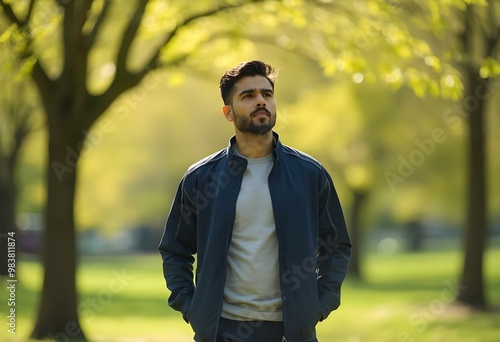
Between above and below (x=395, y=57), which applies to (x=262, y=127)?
below

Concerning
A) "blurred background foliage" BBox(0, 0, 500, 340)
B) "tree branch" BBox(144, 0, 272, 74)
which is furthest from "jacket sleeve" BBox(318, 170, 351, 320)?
"tree branch" BBox(144, 0, 272, 74)

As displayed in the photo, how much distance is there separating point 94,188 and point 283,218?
33308 mm

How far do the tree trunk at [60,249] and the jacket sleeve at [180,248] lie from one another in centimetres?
810

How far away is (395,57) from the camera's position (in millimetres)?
12492

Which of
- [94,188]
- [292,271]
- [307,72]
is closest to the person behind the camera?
[292,271]

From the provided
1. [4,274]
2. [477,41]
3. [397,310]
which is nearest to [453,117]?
[477,41]

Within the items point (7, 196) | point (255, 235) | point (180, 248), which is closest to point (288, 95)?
point (7, 196)

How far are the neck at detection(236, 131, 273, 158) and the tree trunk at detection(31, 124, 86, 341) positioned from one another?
8.28m

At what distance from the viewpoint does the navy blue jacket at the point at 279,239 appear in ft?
14.9

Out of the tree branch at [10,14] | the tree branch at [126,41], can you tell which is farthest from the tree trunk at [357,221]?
the tree branch at [10,14]

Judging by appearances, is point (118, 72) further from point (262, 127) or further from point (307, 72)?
point (307, 72)

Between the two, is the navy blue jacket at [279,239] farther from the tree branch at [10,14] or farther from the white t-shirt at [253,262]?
the tree branch at [10,14]

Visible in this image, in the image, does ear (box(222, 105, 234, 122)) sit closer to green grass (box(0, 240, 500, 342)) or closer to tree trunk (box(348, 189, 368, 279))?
green grass (box(0, 240, 500, 342))

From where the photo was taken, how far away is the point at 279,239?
4.54 m
